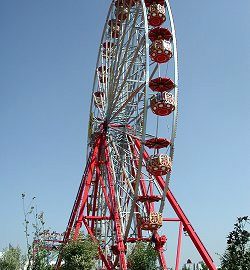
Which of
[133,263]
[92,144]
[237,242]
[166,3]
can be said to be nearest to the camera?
[237,242]

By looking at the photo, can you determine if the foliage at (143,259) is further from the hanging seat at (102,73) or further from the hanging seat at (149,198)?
the hanging seat at (102,73)

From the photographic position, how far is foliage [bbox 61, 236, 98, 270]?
74.4 feet

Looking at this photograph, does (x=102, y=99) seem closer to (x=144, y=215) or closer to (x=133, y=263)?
(x=144, y=215)

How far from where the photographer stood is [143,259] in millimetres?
22422

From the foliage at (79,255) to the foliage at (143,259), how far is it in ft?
6.66

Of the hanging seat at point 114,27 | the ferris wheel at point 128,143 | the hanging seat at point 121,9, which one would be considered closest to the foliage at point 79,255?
the ferris wheel at point 128,143

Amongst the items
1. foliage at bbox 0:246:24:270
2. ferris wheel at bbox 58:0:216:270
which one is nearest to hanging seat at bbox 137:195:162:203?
ferris wheel at bbox 58:0:216:270

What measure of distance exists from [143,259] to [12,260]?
1874 centimetres

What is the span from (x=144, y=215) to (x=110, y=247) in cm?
332

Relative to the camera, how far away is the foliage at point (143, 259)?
22312 millimetres

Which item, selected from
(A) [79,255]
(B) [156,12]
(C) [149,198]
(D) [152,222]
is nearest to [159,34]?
(B) [156,12]

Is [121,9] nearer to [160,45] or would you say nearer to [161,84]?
[160,45]

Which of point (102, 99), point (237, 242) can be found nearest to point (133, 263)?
point (237, 242)

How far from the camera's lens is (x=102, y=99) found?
3356cm
